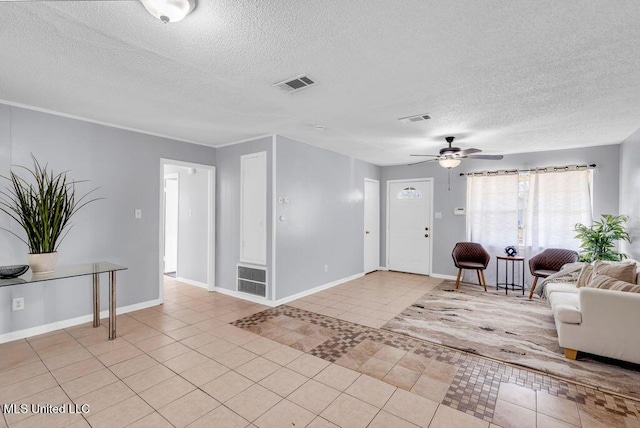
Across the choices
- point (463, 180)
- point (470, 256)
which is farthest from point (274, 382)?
point (463, 180)

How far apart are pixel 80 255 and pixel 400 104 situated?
13.8ft

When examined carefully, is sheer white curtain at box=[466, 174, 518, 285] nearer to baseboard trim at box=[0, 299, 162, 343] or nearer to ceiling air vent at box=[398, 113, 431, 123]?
ceiling air vent at box=[398, 113, 431, 123]

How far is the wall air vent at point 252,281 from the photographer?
4.55m

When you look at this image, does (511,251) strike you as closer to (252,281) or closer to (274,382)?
(252,281)

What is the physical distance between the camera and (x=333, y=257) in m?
5.64

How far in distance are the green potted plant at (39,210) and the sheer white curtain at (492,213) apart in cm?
653

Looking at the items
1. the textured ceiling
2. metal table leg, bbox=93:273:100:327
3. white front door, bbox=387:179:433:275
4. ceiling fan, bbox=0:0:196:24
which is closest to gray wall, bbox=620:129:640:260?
the textured ceiling

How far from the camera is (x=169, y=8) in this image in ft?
5.28

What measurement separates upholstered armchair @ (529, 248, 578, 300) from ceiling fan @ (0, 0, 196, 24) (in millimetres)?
5643

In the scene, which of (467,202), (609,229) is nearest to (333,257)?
(467,202)

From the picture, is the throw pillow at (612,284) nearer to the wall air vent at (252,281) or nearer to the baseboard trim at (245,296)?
the baseboard trim at (245,296)

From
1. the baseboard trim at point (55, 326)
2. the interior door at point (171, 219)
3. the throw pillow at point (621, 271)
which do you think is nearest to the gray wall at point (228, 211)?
the baseboard trim at point (55, 326)

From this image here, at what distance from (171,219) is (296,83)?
197 inches

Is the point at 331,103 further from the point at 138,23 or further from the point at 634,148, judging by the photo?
the point at 634,148
